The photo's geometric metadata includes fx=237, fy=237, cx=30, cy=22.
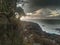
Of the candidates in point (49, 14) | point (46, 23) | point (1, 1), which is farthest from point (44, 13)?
point (1, 1)

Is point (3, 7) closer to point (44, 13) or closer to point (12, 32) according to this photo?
point (12, 32)

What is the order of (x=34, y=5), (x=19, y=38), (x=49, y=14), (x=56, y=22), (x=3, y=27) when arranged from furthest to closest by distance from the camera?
(x=34, y=5)
(x=49, y=14)
(x=56, y=22)
(x=19, y=38)
(x=3, y=27)

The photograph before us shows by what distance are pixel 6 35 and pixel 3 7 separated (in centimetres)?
45

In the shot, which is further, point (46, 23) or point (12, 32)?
point (46, 23)

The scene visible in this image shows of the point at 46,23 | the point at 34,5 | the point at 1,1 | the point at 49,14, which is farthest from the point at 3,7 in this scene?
the point at 34,5

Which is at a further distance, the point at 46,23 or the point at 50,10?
the point at 50,10

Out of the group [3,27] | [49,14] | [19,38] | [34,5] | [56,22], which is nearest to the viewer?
[3,27]

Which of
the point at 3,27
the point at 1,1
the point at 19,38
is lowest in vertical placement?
the point at 19,38

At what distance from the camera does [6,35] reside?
2887 mm

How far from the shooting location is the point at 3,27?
2.85m

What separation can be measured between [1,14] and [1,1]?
9.7 inches

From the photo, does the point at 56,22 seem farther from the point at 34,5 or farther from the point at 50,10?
the point at 34,5

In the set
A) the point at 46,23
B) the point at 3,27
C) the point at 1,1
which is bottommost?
the point at 46,23

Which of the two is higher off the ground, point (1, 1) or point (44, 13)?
point (1, 1)
